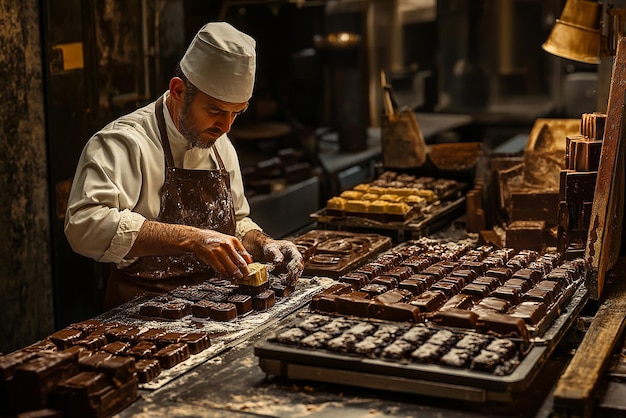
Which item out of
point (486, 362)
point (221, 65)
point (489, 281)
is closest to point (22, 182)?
point (221, 65)

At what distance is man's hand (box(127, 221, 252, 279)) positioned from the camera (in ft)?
11.8

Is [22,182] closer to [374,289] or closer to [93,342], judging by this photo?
[93,342]

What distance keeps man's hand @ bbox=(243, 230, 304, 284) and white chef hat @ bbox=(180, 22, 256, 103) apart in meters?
0.65

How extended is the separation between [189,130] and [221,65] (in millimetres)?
344

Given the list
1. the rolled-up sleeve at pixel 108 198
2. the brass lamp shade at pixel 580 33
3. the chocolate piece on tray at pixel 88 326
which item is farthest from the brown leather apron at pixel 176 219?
the brass lamp shade at pixel 580 33

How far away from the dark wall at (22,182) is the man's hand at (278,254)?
6.13ft

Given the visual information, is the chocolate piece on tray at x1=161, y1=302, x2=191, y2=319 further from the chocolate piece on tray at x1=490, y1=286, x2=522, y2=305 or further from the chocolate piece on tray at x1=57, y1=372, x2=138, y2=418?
the chocolate piece on tray at x1=490, y1=286, x2=522, y2=305

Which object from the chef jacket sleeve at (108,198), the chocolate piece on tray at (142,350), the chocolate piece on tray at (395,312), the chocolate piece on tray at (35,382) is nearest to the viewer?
the chocolate piece on tray at (35,382)

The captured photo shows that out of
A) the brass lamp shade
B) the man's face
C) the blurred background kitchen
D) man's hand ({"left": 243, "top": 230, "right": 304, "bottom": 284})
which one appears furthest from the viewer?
the blurred background kitchen

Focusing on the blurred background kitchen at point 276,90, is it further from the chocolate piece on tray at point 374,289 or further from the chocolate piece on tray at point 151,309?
the chocolate piece on tray at point 374,289

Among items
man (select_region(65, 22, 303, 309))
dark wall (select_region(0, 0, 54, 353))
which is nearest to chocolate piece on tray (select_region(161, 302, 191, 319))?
man (select_region(65, 22, 303, 309))

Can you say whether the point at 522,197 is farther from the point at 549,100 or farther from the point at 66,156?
the point at 549,100

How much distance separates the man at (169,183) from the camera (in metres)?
3.74

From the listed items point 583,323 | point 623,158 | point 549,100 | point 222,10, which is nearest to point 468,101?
point 549,100
